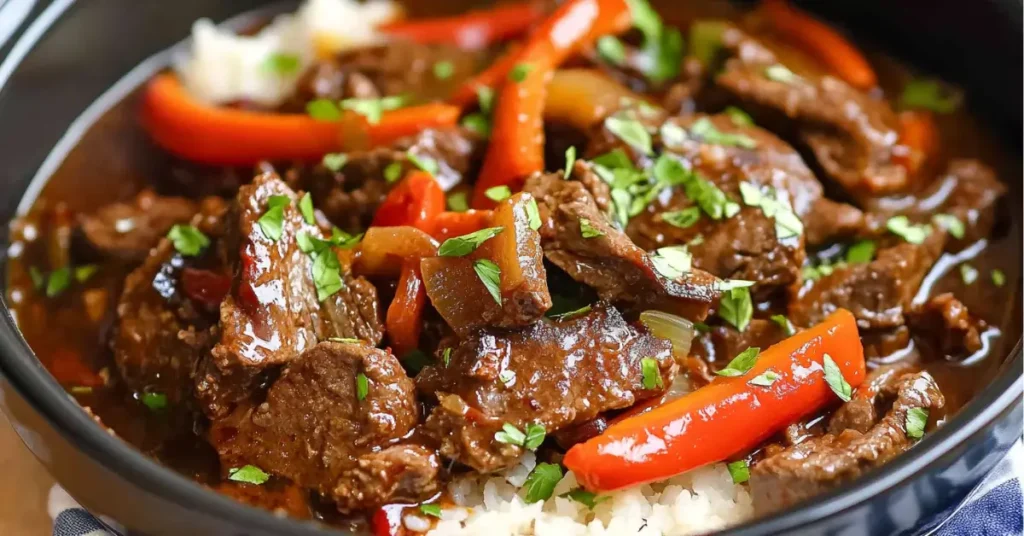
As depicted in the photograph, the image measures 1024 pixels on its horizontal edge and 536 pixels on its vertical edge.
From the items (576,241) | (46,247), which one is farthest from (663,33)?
(46,247)

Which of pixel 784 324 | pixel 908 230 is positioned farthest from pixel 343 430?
pixel 908 230

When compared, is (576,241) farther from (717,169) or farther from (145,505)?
(145,505)

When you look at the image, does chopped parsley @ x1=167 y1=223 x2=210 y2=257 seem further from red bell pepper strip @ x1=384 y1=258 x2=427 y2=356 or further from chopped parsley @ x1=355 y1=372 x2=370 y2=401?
chopped parsley @ x1=355 y1=372 x2=370 y2=401

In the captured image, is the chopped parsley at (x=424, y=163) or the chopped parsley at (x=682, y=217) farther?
the chopped parsley at (x=424, y=163)

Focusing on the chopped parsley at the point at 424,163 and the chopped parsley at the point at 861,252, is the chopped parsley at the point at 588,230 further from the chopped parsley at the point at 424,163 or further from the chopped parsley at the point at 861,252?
the chopped parsley at the point at 861,252

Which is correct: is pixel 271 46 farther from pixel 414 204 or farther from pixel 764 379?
pixel 764 379

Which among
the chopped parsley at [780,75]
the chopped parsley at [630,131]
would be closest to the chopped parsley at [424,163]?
the chopped parsley at [630,131]
